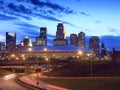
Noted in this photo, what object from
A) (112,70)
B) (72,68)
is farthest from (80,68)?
(112,70)

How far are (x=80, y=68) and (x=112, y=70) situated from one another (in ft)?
57.1

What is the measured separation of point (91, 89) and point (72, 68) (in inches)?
2801

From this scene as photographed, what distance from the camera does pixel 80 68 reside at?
134 m

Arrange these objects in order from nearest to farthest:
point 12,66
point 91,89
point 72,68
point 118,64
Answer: point 91,89, point 118,64, point 72,68, point 12,66

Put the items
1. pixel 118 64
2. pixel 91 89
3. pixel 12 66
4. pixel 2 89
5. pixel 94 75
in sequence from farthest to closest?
pixel 12 66 → pixel 118 64 → pixel 94 75 → pixel 2 89 → pixel 91 89

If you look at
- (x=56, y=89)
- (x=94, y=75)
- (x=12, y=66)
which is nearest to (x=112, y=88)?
(x=56, y=89)

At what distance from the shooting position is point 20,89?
75812 mm

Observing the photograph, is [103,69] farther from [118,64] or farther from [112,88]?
[112,88]

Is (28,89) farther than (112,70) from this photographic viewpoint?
No

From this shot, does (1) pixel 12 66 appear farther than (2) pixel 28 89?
Yes

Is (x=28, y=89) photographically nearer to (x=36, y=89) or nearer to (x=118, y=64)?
(x=36, y=89)

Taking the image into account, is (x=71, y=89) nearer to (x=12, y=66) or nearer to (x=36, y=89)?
(x=36, y=89)

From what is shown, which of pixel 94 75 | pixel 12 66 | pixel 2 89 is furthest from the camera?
pixel 12 66

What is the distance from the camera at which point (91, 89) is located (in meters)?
70.0
